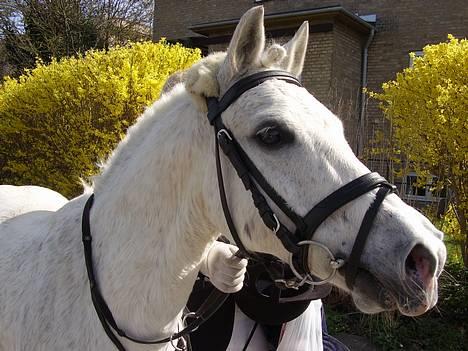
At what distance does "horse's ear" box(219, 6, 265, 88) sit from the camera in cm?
162

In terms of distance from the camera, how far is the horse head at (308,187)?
4.37 feet

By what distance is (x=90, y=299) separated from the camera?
193cm

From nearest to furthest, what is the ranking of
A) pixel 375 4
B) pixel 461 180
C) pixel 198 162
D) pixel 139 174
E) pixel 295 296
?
1. pixel 198 162
2. pixel 139 174
3. pixel 295 296
4. pixel 461 180
5. pixel 375 4

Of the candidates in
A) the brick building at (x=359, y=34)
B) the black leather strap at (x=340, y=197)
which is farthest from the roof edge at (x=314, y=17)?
the black leather strap at (x=340, y=197)

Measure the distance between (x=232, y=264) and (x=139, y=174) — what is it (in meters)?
0.53

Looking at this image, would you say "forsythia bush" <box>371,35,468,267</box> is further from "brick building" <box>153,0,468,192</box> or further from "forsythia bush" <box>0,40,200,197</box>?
"brick building" <box>153,0,468,192</box>

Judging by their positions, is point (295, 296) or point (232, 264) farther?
point (295, 296)

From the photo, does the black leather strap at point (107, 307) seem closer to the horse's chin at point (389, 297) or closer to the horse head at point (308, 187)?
the horse head at point (308, 187)

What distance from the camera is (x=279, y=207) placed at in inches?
60.0

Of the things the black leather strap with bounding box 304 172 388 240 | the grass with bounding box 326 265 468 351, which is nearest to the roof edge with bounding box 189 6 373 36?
the grass with bounding box 326 265 468 351

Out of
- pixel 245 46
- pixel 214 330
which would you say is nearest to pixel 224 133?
pixel 245 46

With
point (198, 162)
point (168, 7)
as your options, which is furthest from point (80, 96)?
point (168, 7)

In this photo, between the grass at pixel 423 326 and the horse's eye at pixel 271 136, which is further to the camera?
the grass at pixel 423 326

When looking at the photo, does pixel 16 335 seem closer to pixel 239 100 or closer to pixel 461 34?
pixel 239 100
